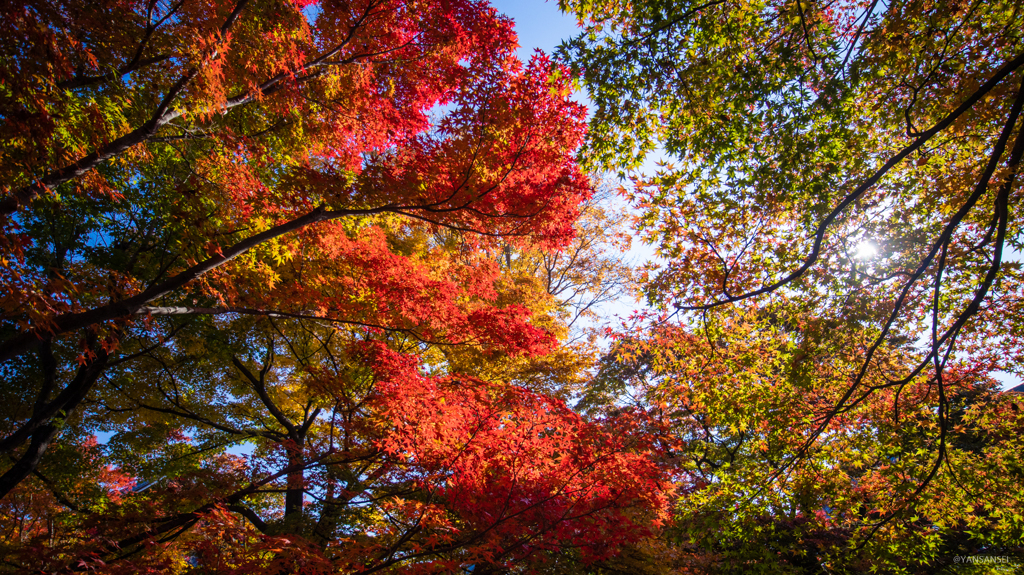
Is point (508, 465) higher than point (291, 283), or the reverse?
point (291, 283)

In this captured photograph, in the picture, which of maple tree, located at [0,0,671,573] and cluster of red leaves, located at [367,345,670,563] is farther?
cluster of red leaves, located at [367,345,670,563]

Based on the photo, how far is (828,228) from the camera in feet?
16.7

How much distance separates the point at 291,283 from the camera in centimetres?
590

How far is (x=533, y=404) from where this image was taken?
5.69 metres

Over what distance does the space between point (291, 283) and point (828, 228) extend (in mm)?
7172

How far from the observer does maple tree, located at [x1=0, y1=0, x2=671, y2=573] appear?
3945 millimetres

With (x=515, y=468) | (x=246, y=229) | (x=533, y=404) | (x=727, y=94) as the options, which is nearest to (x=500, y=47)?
(x=727, y=94)

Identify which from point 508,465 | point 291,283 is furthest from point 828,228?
point 291,283

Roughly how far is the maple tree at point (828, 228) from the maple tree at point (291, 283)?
3.55ft

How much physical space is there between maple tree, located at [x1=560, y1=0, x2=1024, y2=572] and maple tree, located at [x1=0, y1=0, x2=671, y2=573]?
1.08 metres

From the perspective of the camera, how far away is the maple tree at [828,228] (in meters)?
3.74

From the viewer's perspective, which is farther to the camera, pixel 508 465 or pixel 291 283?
pixel 291 283

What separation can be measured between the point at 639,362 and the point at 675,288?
289 inches

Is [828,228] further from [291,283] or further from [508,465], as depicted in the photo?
[291,283]
